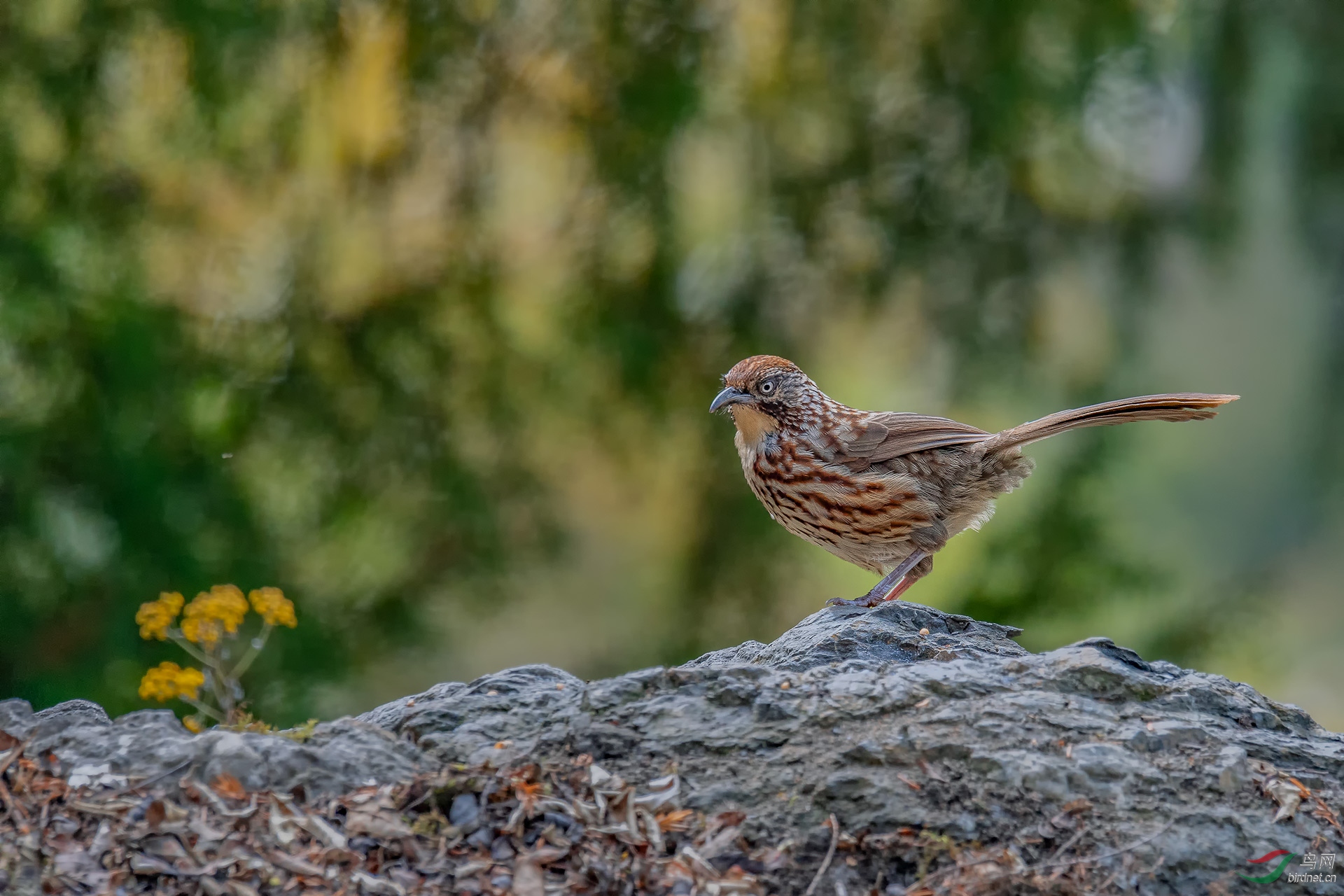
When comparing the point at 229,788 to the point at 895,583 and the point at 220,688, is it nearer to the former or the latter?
the point at 220,688

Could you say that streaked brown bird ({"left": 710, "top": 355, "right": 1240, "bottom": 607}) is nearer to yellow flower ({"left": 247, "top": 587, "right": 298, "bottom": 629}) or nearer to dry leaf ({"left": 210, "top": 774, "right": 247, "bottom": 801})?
yellow flower ({"left": 247, "top": 587, "right": 298, "bottom": 629})

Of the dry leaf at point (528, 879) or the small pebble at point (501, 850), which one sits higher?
the small pebble at point (501, 850)

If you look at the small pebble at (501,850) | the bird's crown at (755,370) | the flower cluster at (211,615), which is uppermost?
the bird's crown at (755,370)

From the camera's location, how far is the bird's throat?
4.82 metres

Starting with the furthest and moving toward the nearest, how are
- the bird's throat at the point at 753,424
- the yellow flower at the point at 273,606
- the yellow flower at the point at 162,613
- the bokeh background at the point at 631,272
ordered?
the bokeh background at the point at 631,272 → the bird's throat at the point at 753,424 → the yellow flower at the point at 273,606 → the yellow flower at the point at 162,613

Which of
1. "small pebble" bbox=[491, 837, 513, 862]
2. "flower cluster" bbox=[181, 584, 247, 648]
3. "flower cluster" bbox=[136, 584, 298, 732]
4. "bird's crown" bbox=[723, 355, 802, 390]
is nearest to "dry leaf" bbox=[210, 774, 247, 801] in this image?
"small pebble" bbox=[491, 837, 513, 862]

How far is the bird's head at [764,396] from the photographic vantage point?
15.9 ft

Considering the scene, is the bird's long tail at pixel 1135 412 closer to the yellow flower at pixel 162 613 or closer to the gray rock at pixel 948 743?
the gray rock at pixel 948 743

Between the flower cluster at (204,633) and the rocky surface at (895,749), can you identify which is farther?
the flower cluster at (204,633)

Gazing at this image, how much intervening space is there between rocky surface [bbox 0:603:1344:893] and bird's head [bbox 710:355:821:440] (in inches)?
72.5

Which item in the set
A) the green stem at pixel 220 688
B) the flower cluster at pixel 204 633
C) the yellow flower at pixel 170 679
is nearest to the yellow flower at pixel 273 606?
the flower cluster at pixel 204 633

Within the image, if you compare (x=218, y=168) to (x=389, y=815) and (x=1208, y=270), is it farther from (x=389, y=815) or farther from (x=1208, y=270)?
(x=1208, y=270)

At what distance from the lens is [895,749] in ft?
8.84

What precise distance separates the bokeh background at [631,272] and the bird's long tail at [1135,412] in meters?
2.59
